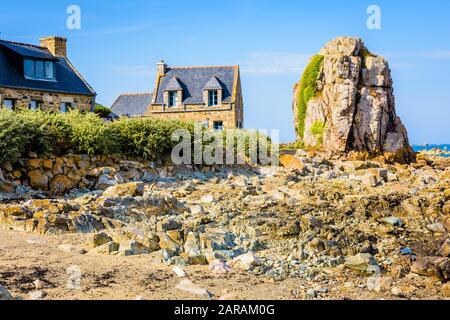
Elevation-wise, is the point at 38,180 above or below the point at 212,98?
below

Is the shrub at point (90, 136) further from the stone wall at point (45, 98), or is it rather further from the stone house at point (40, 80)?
the stone house at point (40, 80)

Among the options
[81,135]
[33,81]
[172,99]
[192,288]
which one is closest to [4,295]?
[192,288]

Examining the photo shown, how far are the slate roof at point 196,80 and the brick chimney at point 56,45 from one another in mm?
8576

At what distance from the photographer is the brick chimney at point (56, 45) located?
34.2 meters

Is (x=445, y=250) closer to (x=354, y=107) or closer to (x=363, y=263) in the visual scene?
(x=363, y=263)

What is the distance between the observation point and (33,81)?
31.2m

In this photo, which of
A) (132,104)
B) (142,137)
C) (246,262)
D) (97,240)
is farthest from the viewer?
(132,104)

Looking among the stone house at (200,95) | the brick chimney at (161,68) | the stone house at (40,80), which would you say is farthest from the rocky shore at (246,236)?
the brick chimney at (161,68)

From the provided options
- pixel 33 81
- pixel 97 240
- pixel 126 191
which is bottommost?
pixel 97 240

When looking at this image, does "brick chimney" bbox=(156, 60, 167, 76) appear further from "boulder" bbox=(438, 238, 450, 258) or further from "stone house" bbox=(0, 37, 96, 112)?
"boulder" bbox=(438, 238, 450, 258)

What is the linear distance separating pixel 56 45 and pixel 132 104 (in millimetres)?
11375

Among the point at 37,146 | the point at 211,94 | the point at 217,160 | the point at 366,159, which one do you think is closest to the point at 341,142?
the point at 366,159

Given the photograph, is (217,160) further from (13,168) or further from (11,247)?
(11,247)

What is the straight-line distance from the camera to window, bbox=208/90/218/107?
40125mm
